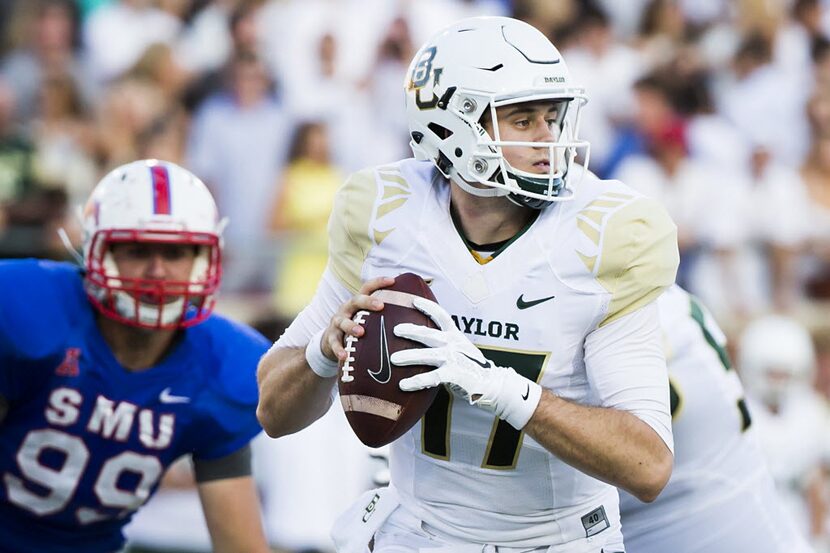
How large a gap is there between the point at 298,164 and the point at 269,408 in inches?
168

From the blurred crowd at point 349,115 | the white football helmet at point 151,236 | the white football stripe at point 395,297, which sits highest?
the white football stripe at point 395,297

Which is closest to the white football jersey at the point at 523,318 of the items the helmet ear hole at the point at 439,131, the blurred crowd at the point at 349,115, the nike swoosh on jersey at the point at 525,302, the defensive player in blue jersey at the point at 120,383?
the nike swoosh on jersey at the point at 525,302

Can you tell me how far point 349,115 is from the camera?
25.2 ft

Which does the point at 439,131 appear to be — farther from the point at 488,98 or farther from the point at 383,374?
the point at 383,374

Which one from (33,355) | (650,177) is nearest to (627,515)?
(33,355)

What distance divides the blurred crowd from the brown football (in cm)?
382

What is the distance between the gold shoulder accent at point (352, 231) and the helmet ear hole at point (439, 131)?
0.60ft

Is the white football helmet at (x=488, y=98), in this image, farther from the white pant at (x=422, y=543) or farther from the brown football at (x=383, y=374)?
the white pant at (x=422, y=543)

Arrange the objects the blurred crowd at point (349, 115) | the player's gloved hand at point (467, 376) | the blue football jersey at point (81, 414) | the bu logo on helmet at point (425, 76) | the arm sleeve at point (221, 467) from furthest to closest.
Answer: the blurred crowd at point (349, 115), the arm sleeve at point (221, 467), the blue football jersey at point (81, 414), the bu logo on helmet at point (425, 76), the player's gloved hand at point (467, 376)

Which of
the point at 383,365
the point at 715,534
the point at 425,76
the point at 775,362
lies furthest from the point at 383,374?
the point at 775,362

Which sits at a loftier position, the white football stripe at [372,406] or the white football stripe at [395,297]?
the white football stripe at [395,297]

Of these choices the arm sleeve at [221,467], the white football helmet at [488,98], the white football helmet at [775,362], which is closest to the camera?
the white football helmet at [488,98]

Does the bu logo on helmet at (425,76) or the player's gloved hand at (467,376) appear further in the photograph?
the bu logo on helmet at (425,76)

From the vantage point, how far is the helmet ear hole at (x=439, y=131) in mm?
3143
